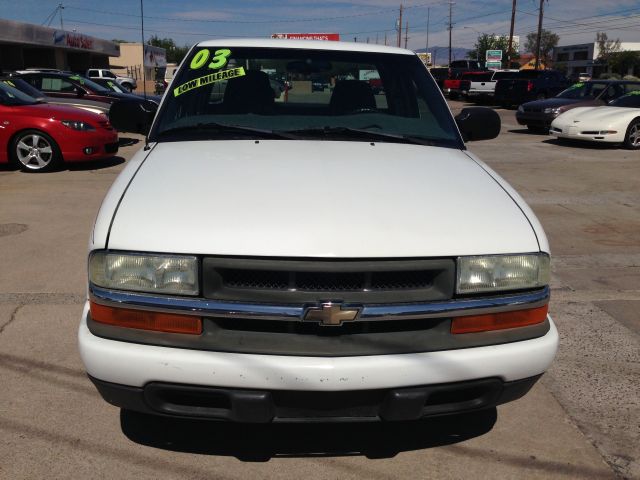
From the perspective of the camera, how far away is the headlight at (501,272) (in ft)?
7.78

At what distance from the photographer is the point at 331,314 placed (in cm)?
224

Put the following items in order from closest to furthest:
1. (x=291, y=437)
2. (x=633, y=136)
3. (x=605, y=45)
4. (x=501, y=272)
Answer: (x=501, y=272), (x=291, y=437), (x=633, y=136), (x=605, y=45)

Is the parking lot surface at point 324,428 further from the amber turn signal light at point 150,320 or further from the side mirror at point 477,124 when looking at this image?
the side mirror at point 477,124

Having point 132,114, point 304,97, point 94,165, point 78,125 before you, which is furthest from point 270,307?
point 94,165

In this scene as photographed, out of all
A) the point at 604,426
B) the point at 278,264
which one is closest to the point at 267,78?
the point at 278,264

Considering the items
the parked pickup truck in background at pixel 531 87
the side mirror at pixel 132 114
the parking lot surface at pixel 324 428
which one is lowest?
the parking lot surface at pixel 324 428

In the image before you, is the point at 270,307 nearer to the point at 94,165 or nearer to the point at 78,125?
the point at 78,125

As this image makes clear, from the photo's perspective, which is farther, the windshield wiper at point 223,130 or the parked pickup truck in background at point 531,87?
the parked pickup truck in background at point 531,87

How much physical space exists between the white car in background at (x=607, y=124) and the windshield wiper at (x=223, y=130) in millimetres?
12647

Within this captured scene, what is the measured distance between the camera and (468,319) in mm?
2383

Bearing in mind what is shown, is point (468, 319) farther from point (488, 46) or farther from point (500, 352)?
point (488, 46)

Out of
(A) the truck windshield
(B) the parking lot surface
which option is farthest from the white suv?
(A) the truck windshield

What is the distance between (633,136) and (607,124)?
0.76 meters

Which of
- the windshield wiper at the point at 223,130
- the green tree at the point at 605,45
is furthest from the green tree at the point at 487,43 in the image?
the windshield wiper at the point at 223,130
